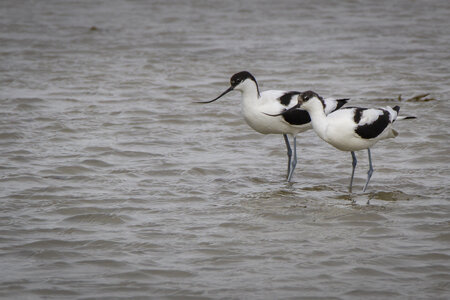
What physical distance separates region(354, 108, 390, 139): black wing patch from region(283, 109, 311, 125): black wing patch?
2.15 feet

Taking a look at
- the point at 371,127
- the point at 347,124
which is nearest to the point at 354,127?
the point at 347,124

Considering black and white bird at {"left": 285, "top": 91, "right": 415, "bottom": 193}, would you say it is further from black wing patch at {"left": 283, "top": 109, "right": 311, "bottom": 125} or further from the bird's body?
black wing patch at {"left": 283, "top": 109, "right": 311, "bottom": 125}

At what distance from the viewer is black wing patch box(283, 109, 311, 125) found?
7508 mm

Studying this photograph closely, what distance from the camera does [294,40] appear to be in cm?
1409

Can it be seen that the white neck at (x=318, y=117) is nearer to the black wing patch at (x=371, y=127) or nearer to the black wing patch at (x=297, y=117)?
the black wing patch at (x=371, y=127)

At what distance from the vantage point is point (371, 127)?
22.8ft

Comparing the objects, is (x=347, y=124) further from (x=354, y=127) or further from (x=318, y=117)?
(x=318, y=117)

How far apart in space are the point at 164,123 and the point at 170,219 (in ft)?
10.7

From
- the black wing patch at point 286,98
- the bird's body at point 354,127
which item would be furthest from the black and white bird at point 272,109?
the bird's body at point 354,127

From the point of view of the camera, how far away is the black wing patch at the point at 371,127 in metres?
6.90

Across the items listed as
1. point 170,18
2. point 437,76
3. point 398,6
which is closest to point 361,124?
point 437,76

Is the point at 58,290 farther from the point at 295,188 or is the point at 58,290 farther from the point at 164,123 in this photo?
the point at 164,123

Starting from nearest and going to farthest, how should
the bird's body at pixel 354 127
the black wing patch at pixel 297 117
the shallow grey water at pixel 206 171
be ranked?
the shallow grey water at pixel 206 171
the bird's body at pixel 354 127
the black wing patch at pixel 297 117

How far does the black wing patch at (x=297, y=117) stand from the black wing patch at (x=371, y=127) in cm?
65
